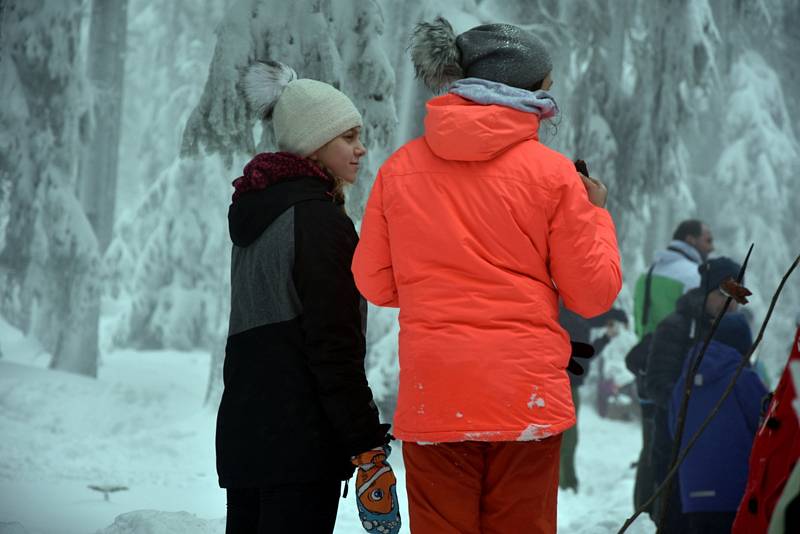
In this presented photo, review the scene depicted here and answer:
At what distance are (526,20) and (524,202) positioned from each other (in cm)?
734

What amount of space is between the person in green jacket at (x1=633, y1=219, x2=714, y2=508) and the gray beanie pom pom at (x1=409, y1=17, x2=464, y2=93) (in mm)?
4051

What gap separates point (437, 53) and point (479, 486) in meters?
1.29

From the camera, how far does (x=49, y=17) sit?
10.5 metres

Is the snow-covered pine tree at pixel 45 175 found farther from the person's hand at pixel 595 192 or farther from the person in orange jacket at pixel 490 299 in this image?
the person's hand at pixel 595 192

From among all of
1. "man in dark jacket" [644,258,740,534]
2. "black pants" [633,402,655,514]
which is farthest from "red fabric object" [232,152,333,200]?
"black pants" [633,402,655,514]

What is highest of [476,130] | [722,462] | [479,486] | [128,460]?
[476,130]

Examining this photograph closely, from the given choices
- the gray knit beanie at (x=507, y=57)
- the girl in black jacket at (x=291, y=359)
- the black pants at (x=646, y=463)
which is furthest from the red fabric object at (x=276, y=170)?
the black pants at (x=646, y=463)

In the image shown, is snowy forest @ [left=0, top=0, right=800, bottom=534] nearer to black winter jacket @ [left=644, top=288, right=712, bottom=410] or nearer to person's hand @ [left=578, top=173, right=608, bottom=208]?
person's hand @ [left=578, top=173, right=608, bottom=208]

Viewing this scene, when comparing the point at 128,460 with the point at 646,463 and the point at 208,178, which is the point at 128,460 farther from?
the point at 208,178

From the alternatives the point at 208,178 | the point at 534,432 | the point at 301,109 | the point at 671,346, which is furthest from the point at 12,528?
the point at 208,178

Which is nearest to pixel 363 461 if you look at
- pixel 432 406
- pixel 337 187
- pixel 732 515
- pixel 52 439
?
pixel 432 406

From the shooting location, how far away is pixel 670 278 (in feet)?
21.9

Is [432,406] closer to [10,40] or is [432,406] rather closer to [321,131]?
[321,131]

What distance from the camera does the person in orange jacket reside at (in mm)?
2521
